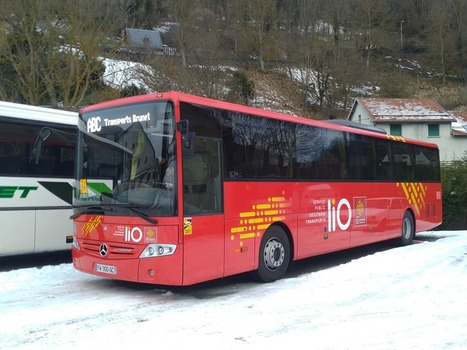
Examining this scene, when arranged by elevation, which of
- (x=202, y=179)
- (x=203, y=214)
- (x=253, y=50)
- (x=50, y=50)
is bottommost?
(x=203, y=214)

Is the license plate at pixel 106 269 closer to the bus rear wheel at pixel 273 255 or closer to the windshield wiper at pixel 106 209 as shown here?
the windshield wiper at pixel 106 209

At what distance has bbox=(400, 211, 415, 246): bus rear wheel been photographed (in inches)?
579

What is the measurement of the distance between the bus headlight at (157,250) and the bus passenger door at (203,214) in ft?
0.69

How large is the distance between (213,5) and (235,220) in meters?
60.1

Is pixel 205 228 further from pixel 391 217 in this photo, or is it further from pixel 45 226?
pixel 391 217

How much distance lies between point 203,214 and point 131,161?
1.32m

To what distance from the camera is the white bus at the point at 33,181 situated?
9.61 meters

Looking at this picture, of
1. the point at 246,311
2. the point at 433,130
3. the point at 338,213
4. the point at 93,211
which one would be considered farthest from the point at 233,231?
the point at 433,130

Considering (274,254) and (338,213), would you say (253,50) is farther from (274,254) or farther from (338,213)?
(274,254)

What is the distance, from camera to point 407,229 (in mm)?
14969

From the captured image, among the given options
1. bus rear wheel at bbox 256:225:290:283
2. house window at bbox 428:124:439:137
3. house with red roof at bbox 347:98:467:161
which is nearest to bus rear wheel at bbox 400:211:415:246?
bus rear wheel at bbox 256:225:290:283

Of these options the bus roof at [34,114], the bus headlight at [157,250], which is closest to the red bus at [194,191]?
the bus headlight at [157,250]

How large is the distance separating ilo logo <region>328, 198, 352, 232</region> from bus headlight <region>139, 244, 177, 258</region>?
4666 millimetres

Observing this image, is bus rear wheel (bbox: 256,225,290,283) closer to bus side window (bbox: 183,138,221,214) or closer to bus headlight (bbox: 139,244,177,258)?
bus side window (bbox: 183,138,221,214)
